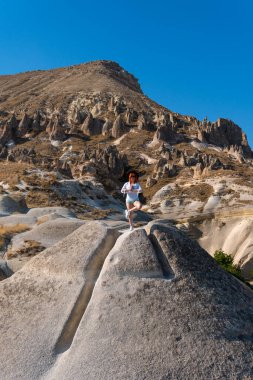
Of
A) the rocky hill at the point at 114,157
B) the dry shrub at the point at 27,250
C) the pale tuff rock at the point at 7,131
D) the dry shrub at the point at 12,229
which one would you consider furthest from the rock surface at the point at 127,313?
the pale tuff rock at the point at 7,131

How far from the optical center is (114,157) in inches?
2741

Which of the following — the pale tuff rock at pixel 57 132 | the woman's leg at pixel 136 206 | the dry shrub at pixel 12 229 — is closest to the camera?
the woman's leg at pixel 136 206

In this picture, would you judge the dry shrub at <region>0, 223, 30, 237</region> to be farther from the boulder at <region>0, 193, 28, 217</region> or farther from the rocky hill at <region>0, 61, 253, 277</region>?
the boulder at <region>0, 193, 28, 217</region>

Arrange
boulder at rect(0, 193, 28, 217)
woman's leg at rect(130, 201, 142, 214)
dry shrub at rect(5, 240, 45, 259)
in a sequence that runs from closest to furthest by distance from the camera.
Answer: woman's leg at rect(130, 201, 142, 214) < dry shrub at rect(5, 240, 45, 259) < boulder at rect(0, 193, 28, 217)

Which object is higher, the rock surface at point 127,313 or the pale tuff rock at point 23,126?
the pale tuff rock at point 23,126

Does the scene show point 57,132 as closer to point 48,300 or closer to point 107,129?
point 107,129

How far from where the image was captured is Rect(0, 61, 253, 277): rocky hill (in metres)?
44.3

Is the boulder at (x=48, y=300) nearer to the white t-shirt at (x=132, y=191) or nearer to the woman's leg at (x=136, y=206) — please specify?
the woman's leg at (x=136, y=206)

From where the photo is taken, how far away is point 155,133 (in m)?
81.0

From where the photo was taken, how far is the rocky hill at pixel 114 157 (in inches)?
1745

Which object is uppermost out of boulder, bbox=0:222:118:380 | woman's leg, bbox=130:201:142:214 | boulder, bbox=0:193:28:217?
woman's leg, bbox=130:201:142:214

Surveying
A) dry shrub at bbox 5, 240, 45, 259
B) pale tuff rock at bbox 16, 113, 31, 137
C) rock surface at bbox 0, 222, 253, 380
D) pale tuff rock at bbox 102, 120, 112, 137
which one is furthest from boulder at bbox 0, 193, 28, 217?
pale tuff rock at bbox 16, 113, 31, 137

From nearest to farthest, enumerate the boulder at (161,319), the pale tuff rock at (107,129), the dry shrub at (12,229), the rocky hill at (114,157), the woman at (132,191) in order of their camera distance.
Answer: the boulder at (161,319) < the woman at (132,191) < the dry shrub at (12,229) < the rocky hill at (114,157) < the pale tuff rock at (107,129)

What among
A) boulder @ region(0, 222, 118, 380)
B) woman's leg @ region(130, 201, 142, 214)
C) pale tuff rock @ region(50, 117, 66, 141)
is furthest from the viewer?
pale tuff rock @ region(50, 117, 66, 141)
